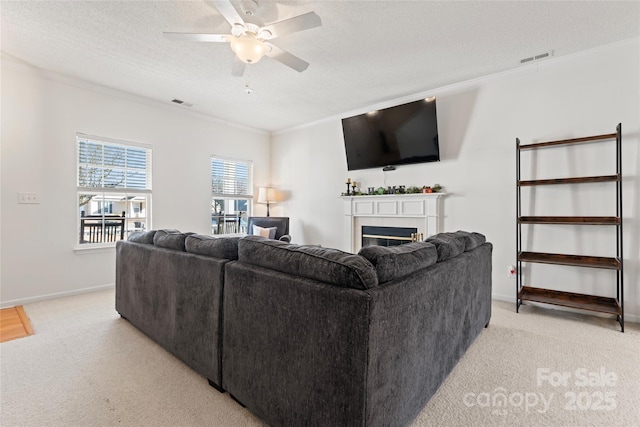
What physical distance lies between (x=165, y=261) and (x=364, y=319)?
1.62m

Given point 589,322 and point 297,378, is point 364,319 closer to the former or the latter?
point 297,378

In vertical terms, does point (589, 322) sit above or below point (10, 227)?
below

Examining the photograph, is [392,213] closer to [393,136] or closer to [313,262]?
[393,136]

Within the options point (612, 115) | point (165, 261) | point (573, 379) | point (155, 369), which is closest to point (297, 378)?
point (155, 369)

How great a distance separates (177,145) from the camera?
4.57 m

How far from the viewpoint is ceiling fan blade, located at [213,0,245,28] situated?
6.38ft

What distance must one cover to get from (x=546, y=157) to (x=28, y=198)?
18.4 ft

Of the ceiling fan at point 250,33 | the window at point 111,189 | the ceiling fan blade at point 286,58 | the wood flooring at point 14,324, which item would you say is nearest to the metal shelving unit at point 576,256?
the ceiling fan blade at point 286,58

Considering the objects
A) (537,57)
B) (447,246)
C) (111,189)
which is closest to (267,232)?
(111,189)

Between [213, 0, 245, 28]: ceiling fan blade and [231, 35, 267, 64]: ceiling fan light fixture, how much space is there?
114 mm

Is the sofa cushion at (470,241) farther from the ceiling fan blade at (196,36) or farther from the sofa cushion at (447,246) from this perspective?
the ceiling fan blade at (196,36)

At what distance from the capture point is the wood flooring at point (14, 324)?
2451mm

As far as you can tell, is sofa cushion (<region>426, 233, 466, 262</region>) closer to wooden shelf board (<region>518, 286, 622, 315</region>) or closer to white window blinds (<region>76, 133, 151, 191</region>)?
wooden shelf board (<region>518, 286, 622, 315</region>)

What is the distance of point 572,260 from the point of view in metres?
2.84
